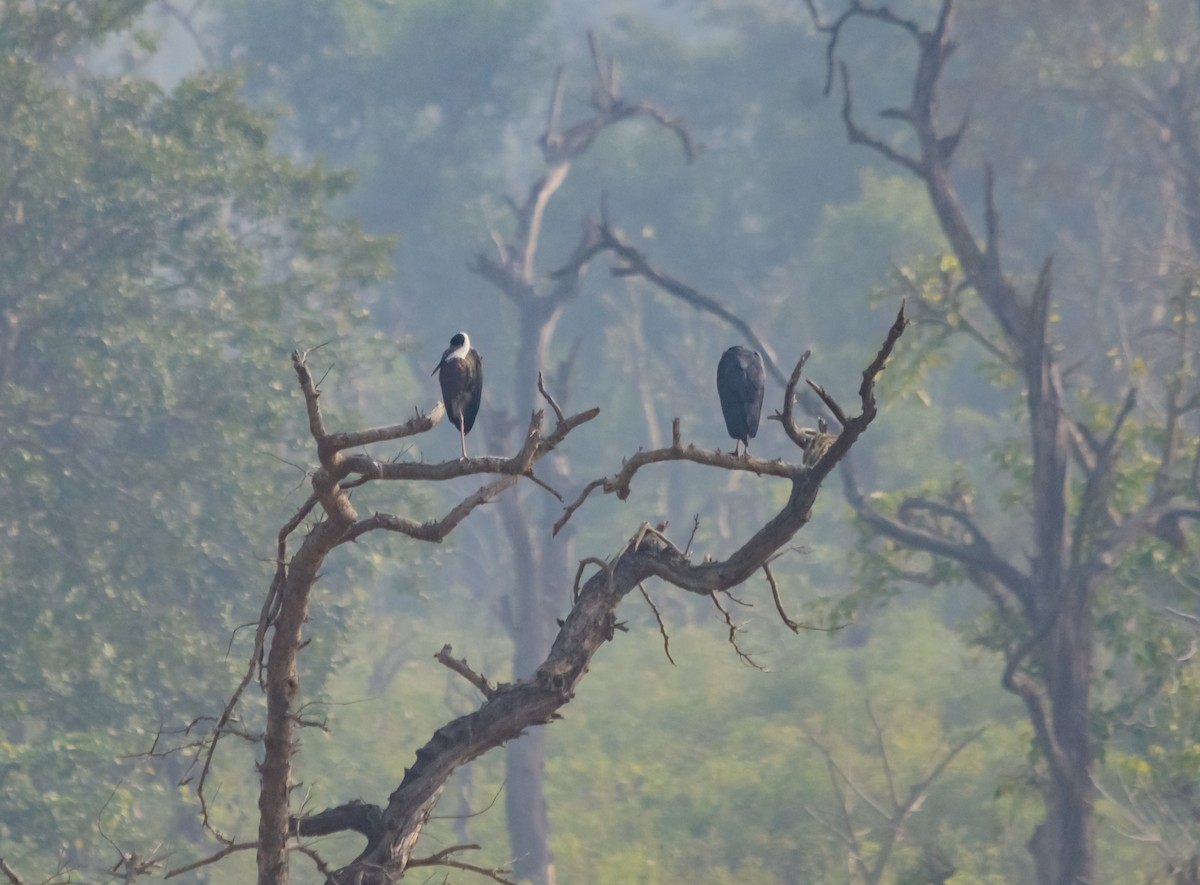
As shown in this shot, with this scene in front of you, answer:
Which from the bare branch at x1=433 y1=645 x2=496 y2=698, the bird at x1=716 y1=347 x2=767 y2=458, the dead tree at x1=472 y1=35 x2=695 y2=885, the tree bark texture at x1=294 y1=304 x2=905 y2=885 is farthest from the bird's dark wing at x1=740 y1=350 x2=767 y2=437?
the dead tree at x1=472 y1=35 x2=695 y2=885

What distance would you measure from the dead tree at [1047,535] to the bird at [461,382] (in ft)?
21.5

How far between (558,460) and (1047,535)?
10.9m

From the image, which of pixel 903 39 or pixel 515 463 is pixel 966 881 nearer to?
pixel 515 463

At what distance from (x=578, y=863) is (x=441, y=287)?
2095cm

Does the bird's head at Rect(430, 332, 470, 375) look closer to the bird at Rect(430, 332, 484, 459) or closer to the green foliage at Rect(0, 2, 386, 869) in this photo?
the bird at Rect(430, 332, 484, 459)

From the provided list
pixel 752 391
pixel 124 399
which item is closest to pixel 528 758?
pixel 124 399

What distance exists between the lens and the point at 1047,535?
38.5 feet

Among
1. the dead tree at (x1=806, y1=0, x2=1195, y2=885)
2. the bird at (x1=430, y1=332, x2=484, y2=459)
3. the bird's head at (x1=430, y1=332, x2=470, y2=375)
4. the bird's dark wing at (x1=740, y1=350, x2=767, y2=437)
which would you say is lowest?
the bird at (x1=430, y1=332, x2=484, y2=459)

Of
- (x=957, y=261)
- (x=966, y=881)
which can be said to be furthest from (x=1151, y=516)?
(x=966, y=881)

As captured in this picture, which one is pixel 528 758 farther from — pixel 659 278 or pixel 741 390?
pixel 741 390

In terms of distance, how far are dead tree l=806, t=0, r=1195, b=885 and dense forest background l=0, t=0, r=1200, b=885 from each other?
24cm

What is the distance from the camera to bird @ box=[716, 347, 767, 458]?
7.48 m

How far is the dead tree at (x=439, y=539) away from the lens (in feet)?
14.6

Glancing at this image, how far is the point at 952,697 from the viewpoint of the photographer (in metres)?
19.0
